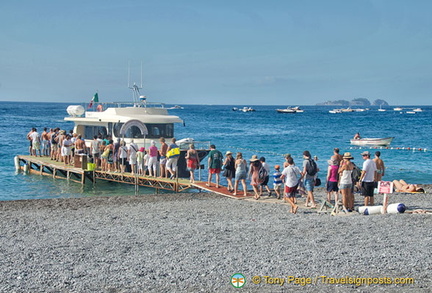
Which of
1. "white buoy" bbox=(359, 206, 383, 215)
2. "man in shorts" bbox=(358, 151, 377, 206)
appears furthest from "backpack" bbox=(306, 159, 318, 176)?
"white buoy" bbox=(359, 206, 383, 215)

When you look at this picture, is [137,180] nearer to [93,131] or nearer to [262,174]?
[93,131]

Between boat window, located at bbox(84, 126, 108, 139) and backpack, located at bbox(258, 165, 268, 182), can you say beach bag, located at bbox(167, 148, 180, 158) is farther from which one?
boat window, located at bbox(84, 126, 108, 139)

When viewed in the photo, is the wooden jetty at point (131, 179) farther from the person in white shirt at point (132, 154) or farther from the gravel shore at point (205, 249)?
the gravel shore at point (205, 249)

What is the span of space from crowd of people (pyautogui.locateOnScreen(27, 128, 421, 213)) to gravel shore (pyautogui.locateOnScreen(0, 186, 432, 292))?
0.96 meters

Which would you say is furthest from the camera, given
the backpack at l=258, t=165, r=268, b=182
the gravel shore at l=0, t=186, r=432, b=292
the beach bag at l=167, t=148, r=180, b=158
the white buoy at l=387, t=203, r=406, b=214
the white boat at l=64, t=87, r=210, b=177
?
the white boat at l=64, t=87, r=210, b=177

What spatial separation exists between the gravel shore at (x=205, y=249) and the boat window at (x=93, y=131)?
9144 mm

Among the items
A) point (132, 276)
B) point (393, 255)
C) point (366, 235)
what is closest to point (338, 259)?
point (393, 255)

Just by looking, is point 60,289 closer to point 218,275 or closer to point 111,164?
point 218,275

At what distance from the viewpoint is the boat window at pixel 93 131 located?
24.5 metres

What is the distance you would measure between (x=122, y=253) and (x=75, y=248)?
3.80 ft

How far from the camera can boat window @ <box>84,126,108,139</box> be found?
24.5 m

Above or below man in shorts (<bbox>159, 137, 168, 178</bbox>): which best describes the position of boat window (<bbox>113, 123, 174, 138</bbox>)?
above

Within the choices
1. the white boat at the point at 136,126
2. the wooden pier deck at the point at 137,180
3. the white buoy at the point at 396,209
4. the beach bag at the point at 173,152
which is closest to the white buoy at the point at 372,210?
the white buoy at the point at 396,209

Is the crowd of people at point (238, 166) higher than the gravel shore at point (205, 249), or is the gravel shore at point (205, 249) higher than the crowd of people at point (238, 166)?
the crowd of people at point (238, 166)
